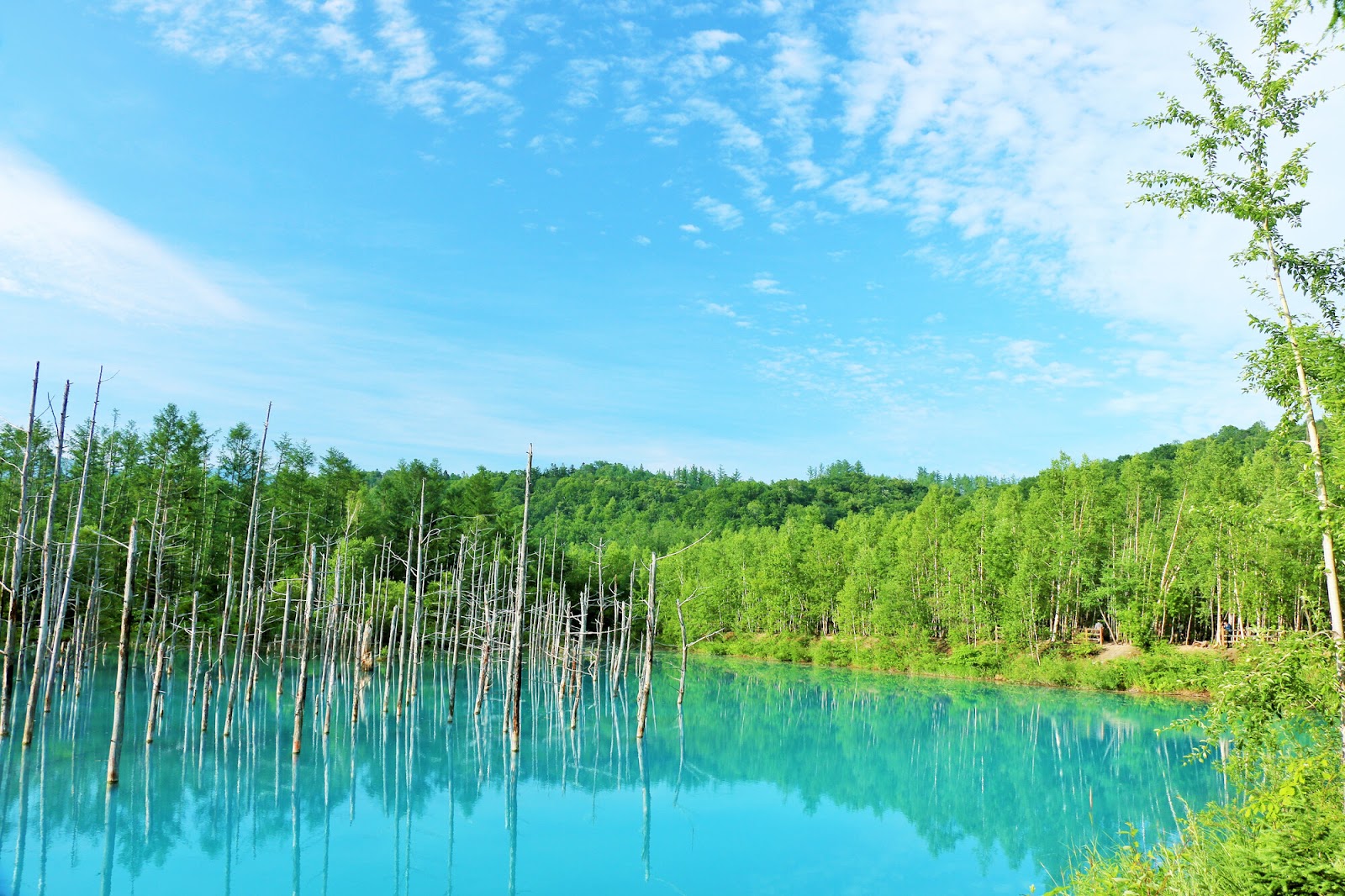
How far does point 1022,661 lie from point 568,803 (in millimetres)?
30835

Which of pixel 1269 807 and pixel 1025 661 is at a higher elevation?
pixel 1269 807

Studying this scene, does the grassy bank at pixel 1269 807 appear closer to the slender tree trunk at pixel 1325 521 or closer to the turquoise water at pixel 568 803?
the slender tree trunk at pixel 1325 521

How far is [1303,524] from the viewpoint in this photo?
7.62 m

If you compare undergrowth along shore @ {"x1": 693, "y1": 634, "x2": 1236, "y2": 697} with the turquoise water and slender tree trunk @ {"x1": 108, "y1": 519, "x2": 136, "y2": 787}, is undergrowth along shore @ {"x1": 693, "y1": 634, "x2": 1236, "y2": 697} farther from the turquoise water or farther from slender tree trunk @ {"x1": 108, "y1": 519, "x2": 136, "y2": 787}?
slender tree trunk @ {"x1": 108, "y1": 519, "x2": 136, "y2": 787}

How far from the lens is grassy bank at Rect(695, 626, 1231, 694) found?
33125 millimetres

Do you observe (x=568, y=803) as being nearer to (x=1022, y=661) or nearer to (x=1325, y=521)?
(x=1325, y=521)

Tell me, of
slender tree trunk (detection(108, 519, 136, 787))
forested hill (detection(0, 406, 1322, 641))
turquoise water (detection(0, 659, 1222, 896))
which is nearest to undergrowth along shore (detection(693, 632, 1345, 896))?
turquoise water (detection(0, 659, 1222, 896))

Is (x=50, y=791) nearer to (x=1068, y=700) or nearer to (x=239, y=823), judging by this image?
(x=239, y=823)

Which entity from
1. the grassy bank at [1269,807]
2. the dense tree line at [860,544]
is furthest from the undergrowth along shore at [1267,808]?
the dense tree line at [860,544]

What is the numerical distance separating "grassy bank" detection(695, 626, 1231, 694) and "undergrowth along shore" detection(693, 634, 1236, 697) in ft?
Answer: 0.12

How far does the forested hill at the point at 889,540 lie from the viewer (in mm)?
34188

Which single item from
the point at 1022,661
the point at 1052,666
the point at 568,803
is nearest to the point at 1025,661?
the point at 1022,661

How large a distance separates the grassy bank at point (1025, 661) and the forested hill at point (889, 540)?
131 centimetres

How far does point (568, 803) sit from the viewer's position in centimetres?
1554
